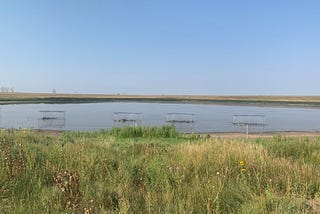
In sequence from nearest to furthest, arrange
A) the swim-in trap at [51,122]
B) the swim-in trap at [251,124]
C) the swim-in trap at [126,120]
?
the swim-in trap at [251,124] < the swim-in trap at [51,122] < the swim-in trap at [126,120]

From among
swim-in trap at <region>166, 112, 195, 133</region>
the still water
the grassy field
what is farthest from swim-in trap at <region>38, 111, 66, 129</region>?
the grassy field

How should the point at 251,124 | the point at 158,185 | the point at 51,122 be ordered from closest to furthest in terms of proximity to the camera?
1. the point at 158,185
2. the point at 51,122
3. the point at 251,124

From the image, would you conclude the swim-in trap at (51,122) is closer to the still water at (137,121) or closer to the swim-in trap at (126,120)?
the still water at (137,121)

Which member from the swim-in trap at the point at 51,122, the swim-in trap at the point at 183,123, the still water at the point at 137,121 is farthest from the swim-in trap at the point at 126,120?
the swim-in trap at the point at 51,122

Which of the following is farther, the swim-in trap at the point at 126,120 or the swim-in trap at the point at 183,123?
the swim-in trap at the point at 126,120

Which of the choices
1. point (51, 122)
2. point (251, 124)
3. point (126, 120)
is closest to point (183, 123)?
point (126, 120)

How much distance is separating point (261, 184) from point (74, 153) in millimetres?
4577

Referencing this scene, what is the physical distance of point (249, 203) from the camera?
16.4 ft

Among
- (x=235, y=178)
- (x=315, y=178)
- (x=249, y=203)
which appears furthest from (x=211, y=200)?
(x=315, y=178)

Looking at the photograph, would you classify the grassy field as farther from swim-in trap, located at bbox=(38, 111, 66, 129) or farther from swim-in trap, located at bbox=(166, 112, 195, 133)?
swim-in trap, located at bbox=(38, 111, 66, 129)

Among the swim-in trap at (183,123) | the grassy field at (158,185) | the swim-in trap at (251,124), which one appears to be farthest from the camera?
the swim-in trap at (251,124)

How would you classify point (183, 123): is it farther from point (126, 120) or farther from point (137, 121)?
point (126, 120)

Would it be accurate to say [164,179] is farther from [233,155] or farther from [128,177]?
[233,155]

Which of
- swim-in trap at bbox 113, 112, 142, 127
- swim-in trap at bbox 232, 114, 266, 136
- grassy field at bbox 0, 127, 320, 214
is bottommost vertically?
swim-in trap at bbox 232, 114, 266, 136
